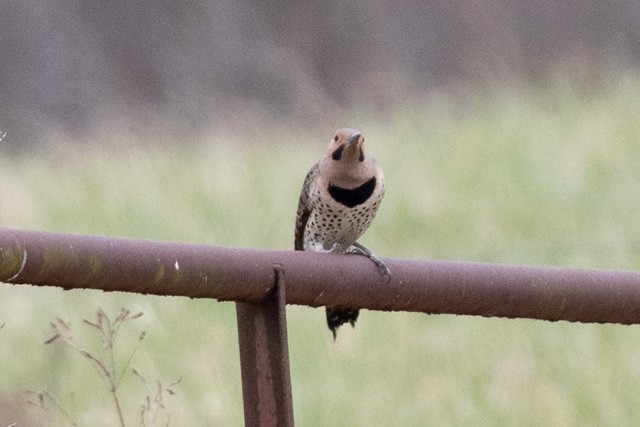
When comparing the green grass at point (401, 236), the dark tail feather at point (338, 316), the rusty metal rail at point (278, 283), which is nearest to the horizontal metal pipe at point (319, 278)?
the rusty metal rail at point (278, 283)

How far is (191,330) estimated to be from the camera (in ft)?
15.9

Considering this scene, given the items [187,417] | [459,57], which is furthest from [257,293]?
[459,57]

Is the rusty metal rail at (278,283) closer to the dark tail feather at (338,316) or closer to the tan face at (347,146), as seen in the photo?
the dark tail feather at (338,316)

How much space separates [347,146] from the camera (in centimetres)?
373

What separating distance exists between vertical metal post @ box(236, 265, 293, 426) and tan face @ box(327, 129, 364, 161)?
168 centimetres

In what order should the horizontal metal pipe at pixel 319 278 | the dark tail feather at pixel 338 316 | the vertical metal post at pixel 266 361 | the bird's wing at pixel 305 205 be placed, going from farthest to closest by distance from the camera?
the bird's wing at pixel 305 205
the dark tail feather at pixel 338 316
the vertical metal post at pixel 266 361
the horizontal metal pipe at pixel 319 278

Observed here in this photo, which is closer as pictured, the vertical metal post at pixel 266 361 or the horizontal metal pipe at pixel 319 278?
the horizontal metal pipe at pixel 319 278

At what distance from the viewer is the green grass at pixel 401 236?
439cm

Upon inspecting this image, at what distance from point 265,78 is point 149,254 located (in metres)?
8.75

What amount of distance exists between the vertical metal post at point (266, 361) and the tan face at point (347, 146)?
5.53ft

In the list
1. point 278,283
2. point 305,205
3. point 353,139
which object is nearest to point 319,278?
point 278,283

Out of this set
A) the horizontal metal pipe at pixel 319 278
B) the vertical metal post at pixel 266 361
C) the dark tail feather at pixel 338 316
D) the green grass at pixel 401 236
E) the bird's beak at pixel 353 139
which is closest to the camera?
the horizontal metal pipe at pixel 319 278

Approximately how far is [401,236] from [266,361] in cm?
410

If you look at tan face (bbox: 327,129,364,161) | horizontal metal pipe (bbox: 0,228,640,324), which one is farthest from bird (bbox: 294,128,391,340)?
horizontal metal pipe (bbox: 0,228,640,324)
